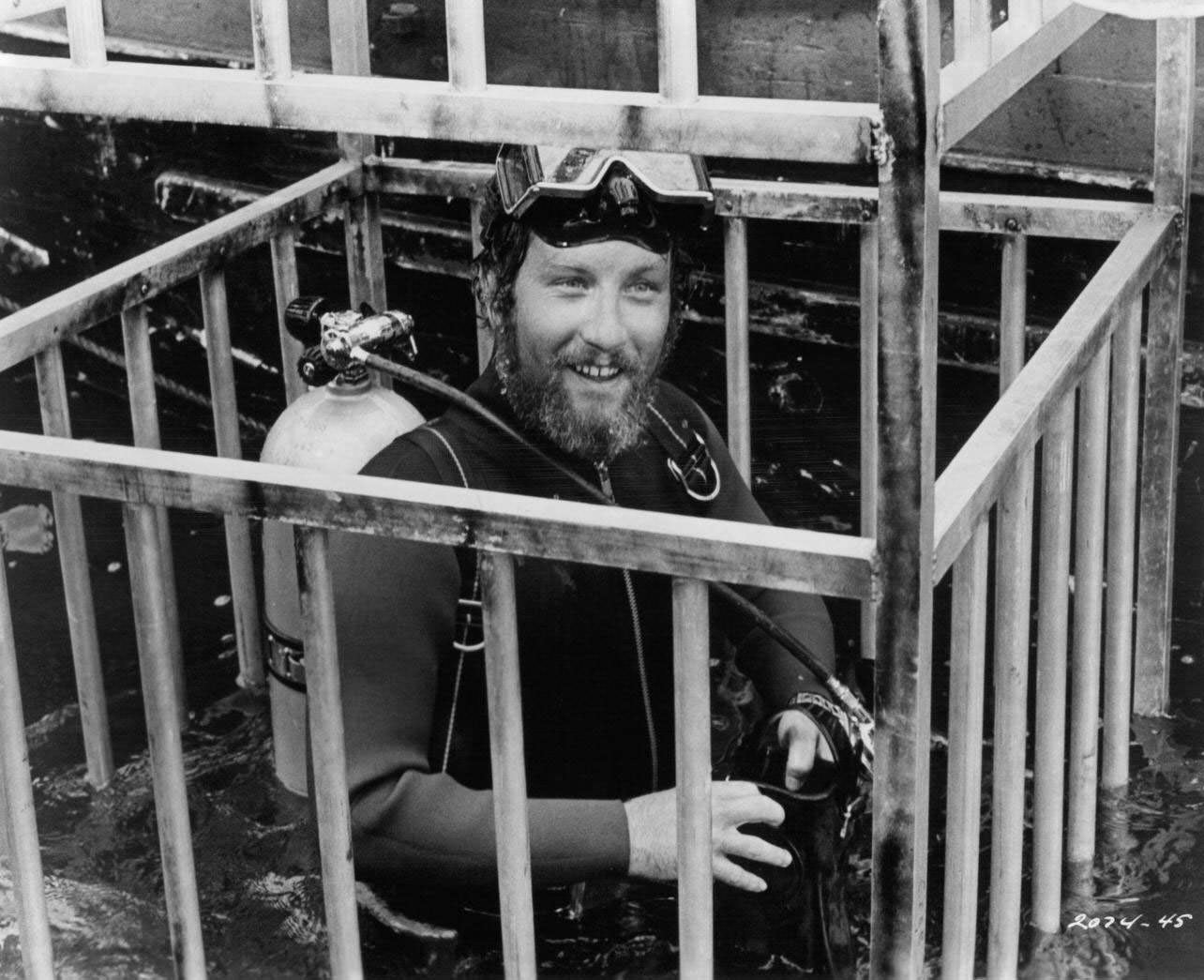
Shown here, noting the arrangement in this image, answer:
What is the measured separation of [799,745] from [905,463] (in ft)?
3.26

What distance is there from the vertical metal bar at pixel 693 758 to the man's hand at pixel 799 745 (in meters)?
0.62

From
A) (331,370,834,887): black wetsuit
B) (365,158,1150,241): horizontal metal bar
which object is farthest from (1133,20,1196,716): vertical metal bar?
(331,370,834,887): black wetsuit

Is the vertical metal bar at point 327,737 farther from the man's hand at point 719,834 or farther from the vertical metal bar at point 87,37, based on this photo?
the vertical metal bar at point 87,37

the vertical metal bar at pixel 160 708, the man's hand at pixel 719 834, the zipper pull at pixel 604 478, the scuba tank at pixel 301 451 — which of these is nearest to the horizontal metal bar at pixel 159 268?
the scuba tank at pixel 301 451

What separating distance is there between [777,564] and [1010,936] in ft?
3.00

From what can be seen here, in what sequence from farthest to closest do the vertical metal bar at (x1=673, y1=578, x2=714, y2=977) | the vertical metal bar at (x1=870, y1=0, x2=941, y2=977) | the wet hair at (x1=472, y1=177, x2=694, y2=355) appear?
the wet hair at (x1=472, y1=177, x2=694, y2=355) < the vertical metal bar at (x1=673, y1=578, x2=714, y2=977) < the vertical metal bar at (x1=870, y1=0, x2=941, y2=977)

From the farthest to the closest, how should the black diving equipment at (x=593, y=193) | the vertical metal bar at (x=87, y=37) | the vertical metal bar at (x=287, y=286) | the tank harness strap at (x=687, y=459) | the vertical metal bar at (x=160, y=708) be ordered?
1. the vertical metal bar at (x=287, y=286)
2. the tank harness strap at (x=687, y=459)
3. the black diving equipment at (x=593, y=193)
4. the vertical metal bar at (x=160, y=708)
5. the vertical metal bar at (x=87, y=37)

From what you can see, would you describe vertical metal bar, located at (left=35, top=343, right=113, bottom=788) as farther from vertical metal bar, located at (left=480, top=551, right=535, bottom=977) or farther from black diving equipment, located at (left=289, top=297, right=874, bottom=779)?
vertical metal bar, located at (left=480, top=551, right=535, bottom=977)

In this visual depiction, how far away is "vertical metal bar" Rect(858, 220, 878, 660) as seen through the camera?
349 centimetres

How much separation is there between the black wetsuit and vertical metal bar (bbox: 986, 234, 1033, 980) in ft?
1.77

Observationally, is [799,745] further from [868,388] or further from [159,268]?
[159,268]

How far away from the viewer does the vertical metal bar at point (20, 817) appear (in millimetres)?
2494

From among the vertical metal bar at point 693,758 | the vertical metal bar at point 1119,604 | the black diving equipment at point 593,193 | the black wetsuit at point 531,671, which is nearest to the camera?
the vertical metal bar at point 693,758

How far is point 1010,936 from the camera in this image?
8.61 feet
